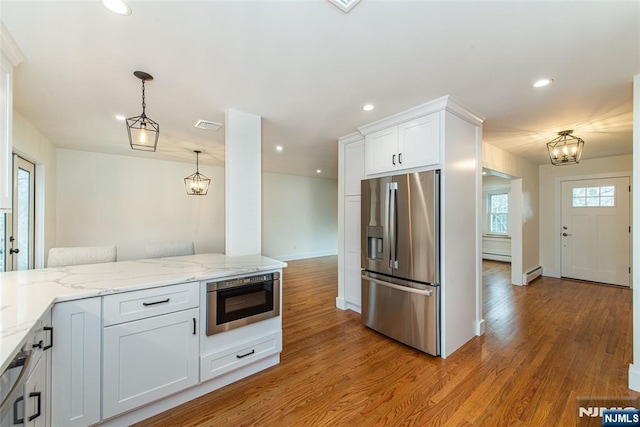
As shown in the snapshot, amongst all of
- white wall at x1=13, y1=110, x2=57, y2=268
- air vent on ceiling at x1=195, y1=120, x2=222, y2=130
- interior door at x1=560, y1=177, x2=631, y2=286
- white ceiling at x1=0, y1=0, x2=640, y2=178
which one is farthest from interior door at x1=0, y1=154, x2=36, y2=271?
interior door at x1=560, y1=177, x2=631, y2=286

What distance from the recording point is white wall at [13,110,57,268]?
3078mm

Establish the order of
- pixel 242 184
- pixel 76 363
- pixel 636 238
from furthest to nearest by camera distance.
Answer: pixel 242 184, pixel 636 238, pixel 76 363

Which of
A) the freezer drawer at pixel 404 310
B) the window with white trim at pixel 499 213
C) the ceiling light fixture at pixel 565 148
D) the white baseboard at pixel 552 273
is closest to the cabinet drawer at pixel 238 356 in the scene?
the freezer drawer at pixel 404 310

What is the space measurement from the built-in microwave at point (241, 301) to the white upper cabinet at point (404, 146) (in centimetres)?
172

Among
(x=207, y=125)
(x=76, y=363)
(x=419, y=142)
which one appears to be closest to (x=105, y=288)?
(x=76, y=363)

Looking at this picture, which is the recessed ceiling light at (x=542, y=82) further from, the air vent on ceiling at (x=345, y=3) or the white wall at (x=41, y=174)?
the white wall at (x=41, y=174)

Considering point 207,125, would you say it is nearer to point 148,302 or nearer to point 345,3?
point 148,302

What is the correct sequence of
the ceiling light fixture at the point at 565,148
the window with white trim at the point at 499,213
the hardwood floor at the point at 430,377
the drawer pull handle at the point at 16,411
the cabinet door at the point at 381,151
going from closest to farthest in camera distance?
the drawer pull handle at the point at 16,411, the hardwood floor at the point at 430,377, the cabinet door at the point at 381,151, the ceiling light fixture at the point at 565,148, the window with white trim at the point at 499,213

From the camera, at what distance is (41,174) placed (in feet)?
12.7

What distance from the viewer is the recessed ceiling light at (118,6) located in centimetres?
135

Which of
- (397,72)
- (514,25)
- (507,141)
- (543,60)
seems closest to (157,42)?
(397,72)

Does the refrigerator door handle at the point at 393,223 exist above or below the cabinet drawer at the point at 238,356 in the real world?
above

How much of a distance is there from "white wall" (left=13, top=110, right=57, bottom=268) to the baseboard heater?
7.81 m

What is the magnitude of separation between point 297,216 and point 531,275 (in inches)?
223
